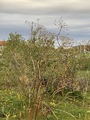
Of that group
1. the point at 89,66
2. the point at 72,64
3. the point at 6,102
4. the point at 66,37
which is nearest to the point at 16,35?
the point at 89,66

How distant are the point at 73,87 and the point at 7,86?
3759mm

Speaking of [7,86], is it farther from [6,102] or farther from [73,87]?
[6,102]

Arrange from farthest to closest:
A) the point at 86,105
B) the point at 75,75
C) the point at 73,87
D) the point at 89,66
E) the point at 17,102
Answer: the point at 89,66 < the point at 75,75 < the point at 73,87 < the point at 86,105 < the point at 17,102

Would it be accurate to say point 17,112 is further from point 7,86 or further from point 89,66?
point 89,66

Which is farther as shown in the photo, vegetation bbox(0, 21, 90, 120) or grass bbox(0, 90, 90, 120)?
grass bbox(0, 90, 90, 120)

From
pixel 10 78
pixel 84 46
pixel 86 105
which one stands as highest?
pixel 84 46

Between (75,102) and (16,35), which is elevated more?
(16,35)

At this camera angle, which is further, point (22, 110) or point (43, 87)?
point (22, 110)

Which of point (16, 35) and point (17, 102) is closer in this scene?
point (17, 102)

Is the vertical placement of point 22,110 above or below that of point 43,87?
below

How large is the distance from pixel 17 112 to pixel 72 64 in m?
8.87

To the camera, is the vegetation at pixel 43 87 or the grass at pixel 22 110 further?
the grass at pixel 22 110

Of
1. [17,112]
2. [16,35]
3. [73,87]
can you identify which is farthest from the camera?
[16,35]

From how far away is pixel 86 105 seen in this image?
53.2 ft
